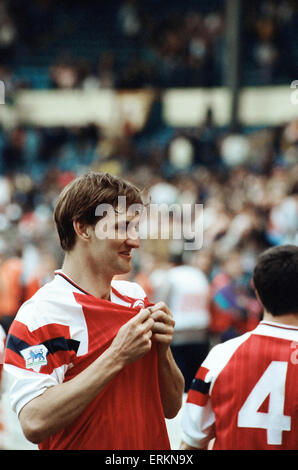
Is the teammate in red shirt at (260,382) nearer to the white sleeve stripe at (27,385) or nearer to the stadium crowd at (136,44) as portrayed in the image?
the white sleeve stripe at (27,385)

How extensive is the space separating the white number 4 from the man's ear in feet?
2.40

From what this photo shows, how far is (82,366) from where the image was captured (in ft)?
6.34

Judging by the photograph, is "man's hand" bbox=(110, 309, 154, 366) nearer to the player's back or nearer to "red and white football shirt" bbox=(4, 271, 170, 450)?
"red and white football shirt" bbox=(4, 271, 170, 450)

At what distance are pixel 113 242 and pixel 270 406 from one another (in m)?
0.74

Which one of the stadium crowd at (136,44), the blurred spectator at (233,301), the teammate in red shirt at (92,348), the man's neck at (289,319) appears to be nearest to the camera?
the teammate in red shirt at (92,348)

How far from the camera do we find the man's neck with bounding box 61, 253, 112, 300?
2033mm

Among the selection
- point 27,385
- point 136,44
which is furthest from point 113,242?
point 136,44

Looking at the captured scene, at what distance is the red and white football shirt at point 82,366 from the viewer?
1.87 m

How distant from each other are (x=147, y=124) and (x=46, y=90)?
8.64 feet

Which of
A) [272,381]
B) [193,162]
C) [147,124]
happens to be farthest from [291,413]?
[147,124]

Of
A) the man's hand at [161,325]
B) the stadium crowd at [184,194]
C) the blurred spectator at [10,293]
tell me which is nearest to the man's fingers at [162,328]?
the man's hand at [161,325]

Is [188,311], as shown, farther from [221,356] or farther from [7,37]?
[7,37]

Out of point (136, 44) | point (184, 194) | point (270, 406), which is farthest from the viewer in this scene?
point (136, 44)

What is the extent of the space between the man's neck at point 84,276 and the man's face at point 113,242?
4 cm
